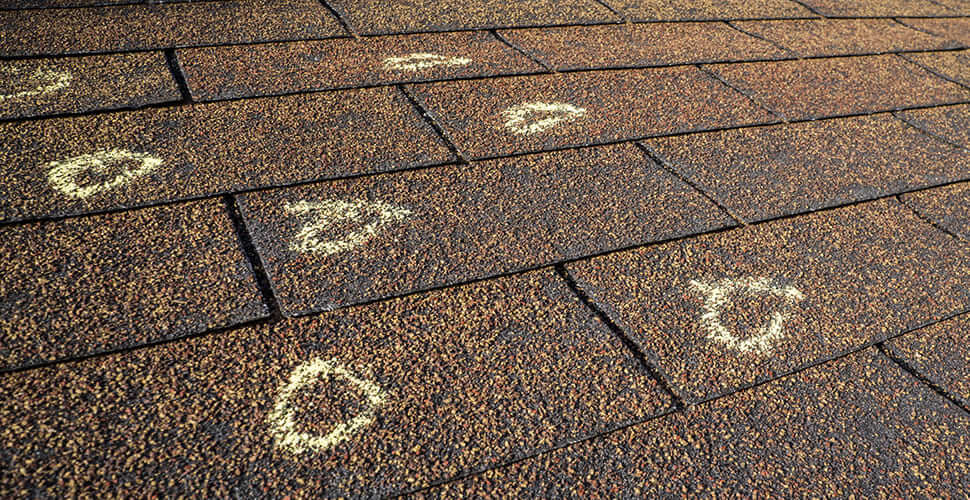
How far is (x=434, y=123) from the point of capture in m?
3.20

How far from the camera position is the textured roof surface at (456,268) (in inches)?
70.8

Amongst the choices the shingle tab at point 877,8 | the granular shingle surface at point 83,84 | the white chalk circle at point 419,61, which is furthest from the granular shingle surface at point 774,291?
the shingle tab at point 877,8

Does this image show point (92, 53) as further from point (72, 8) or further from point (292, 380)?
point (292, 380)

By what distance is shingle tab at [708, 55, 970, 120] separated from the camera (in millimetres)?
3797

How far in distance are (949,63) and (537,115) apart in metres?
2.98

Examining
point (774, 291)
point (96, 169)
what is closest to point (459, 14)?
point (96, 169)

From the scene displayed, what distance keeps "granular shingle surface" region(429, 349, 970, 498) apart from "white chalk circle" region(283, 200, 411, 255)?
3.21ft

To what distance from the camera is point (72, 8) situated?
3914 mm

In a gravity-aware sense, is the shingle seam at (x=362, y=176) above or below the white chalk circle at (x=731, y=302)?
above

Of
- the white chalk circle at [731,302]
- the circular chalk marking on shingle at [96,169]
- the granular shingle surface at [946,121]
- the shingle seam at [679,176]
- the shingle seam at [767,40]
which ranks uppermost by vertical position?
the circular chalk marking on shingle at [96,169]

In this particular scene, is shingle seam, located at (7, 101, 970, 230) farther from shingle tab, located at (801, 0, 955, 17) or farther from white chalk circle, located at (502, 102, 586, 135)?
shingle tab, located at (801, 0, 955, 17)

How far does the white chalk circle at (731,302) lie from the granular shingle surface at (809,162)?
440 millimetres

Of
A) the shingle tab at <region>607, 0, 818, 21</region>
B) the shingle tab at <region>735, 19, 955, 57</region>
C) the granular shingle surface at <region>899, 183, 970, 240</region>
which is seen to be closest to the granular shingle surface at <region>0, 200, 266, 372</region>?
the granular shingle surface at <region>899, 183, 970, 240</region>

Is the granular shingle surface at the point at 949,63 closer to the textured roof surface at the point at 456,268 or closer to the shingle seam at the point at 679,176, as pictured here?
the textured roof surface at the point at 456,268
